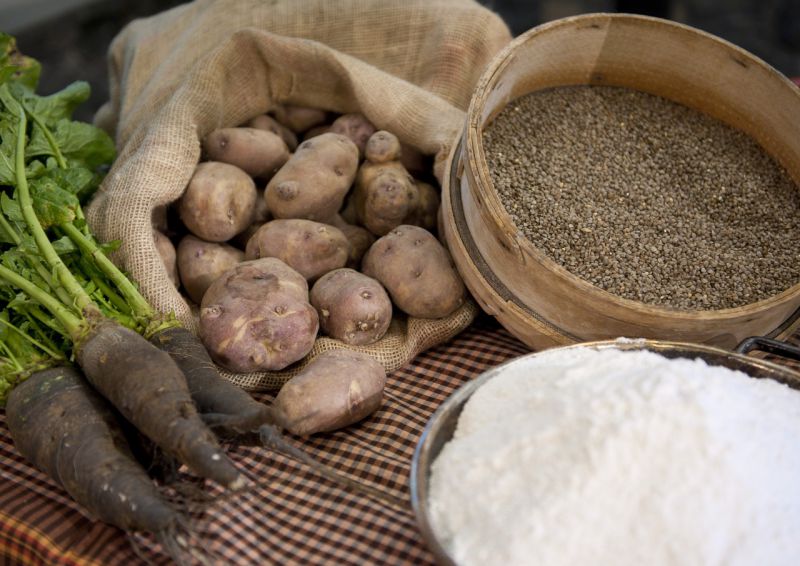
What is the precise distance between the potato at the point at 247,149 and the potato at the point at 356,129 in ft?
0.53

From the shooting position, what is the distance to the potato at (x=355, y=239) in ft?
5.59

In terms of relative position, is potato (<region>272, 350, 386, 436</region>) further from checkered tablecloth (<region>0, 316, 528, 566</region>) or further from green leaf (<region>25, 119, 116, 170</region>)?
green leaf (<region>25, 119, 116, 170</region>)

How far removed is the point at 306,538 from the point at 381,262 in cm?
62

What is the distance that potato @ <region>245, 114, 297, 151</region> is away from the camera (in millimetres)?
1893

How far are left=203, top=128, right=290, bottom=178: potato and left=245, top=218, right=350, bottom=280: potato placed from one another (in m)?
0.21

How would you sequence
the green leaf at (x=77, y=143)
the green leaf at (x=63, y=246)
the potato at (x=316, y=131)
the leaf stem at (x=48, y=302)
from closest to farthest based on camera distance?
the leaf stem at (x=48, y=302)
the green leaf at (x=63, y=246)
the green leaf at (x=77, y=143)
the potato at (x=316, y=131)

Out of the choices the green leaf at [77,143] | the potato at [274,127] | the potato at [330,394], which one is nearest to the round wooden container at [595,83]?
the potato at [330,394]

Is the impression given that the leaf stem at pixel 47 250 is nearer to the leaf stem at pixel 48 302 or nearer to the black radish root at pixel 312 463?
the leaf stem at pixel 48 302

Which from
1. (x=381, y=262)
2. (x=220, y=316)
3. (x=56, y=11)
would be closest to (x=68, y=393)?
(x=220, y=316)

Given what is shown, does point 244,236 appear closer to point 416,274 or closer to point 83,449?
point 416,274

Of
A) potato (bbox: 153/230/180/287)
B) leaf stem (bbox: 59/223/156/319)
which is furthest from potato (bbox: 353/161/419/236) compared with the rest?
leaf stem (bbox: 59/223/156/319)

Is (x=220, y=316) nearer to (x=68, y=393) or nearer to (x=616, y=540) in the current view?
(x=68, y=393)

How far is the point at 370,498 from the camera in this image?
1.21m

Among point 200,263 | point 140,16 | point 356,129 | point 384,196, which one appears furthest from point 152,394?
point 140,16
